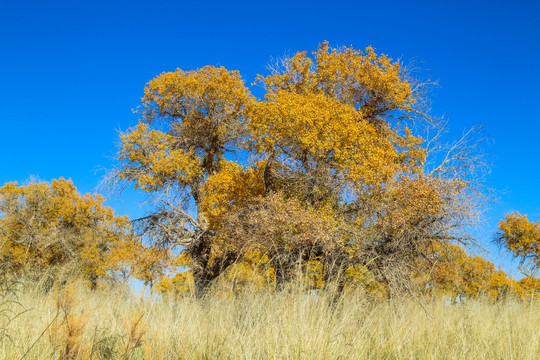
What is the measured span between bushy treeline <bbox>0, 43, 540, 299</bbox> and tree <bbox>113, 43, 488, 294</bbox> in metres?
0.04

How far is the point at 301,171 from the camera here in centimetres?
1318

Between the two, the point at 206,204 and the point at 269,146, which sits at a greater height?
the point at 269,146

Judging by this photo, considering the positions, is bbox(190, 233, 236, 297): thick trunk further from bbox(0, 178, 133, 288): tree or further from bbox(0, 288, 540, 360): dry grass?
bbox(0, 288, 540, 360): dry grass

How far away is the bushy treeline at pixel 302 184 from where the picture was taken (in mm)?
11594

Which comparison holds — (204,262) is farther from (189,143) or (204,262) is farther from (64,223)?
(64,223)

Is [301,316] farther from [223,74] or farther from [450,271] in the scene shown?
[223,74]

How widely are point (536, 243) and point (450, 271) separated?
17.8m

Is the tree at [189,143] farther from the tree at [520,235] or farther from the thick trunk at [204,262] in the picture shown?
the tree at [520,235]

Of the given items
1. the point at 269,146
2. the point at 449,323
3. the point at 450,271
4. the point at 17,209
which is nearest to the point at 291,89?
the point at 269,146

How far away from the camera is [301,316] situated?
172 inches

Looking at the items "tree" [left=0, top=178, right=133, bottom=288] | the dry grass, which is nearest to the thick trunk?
"tree" [left=0, top=178, right=133, bottom=288]

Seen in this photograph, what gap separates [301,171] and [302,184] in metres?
0.52

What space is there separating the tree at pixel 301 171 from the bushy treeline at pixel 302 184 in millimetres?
44

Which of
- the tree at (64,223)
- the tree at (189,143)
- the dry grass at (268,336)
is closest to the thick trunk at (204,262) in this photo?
the tree at (189,143)
